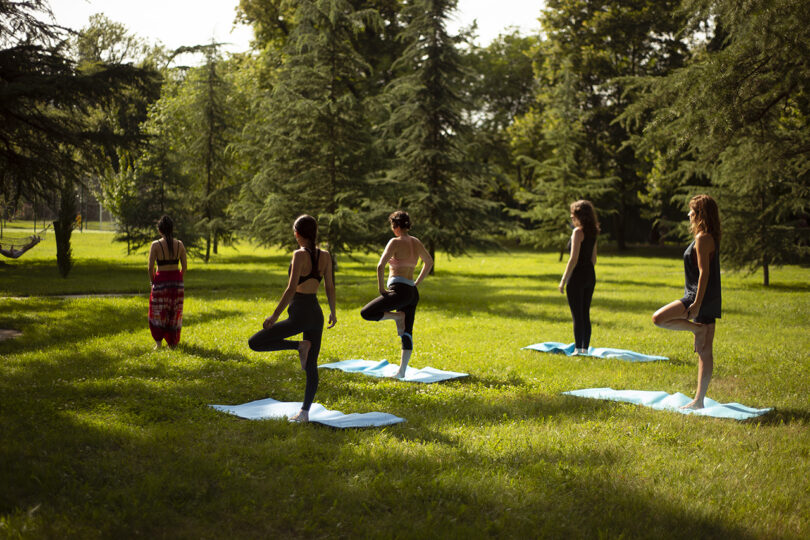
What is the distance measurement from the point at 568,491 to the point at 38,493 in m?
3.80

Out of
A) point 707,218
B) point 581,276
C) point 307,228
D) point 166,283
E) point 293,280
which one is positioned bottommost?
point 166,283

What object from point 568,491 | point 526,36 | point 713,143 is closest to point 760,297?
point 713,143

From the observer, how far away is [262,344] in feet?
22.1

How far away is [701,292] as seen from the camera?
24.3 ft

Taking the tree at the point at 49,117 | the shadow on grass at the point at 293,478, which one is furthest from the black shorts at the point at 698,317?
the tree at the point at 49,117

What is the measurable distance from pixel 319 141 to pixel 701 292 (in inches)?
647

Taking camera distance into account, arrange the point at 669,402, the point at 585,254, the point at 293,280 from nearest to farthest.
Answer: the point at 293,280 < the point at 669,402 < the point at 585,254

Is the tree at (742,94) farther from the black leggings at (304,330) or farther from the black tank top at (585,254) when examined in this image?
the black leggings at (304,330)

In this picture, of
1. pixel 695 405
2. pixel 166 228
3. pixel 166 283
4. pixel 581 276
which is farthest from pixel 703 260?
pixel 166 283

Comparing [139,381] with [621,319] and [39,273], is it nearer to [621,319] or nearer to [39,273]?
[621,319]

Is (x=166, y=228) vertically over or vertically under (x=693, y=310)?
over

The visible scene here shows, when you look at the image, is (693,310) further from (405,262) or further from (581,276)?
(581,276)

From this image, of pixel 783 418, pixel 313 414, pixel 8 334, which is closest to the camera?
pixel 313 414

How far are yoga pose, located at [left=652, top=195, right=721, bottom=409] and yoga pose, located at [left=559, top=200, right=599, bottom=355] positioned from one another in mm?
3405
